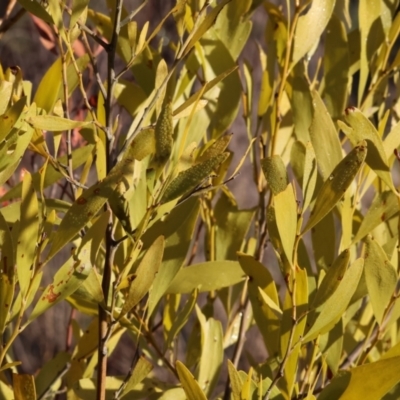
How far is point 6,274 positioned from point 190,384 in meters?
0.10

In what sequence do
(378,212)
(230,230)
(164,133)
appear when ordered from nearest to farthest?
1. (164,133)
2. (378,212)
3. (230,230)

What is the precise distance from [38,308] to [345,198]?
0.19 m

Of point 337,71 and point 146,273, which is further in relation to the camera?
point 337,71

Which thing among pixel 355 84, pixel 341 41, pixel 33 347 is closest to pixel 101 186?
pixel 341 41

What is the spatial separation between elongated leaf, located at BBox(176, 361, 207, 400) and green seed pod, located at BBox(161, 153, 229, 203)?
80 mm

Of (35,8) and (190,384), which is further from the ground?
(35,8)

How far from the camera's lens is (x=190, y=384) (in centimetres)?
34

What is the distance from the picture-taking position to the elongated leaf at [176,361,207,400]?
0.34m

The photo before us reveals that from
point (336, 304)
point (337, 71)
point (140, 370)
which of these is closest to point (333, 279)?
point (336, 304)

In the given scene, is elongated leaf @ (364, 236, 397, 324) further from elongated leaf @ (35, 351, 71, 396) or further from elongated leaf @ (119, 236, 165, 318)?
elongated leaf @ (35, 351, 71, 396)

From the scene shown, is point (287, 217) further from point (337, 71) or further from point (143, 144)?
point (337, 71)

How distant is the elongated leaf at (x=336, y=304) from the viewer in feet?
1.22

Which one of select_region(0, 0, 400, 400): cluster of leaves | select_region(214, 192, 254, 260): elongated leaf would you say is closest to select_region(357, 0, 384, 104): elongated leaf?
select_region(0, 0, 400, 400): cluster of leaves

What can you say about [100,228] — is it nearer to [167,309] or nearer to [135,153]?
[135,153]
